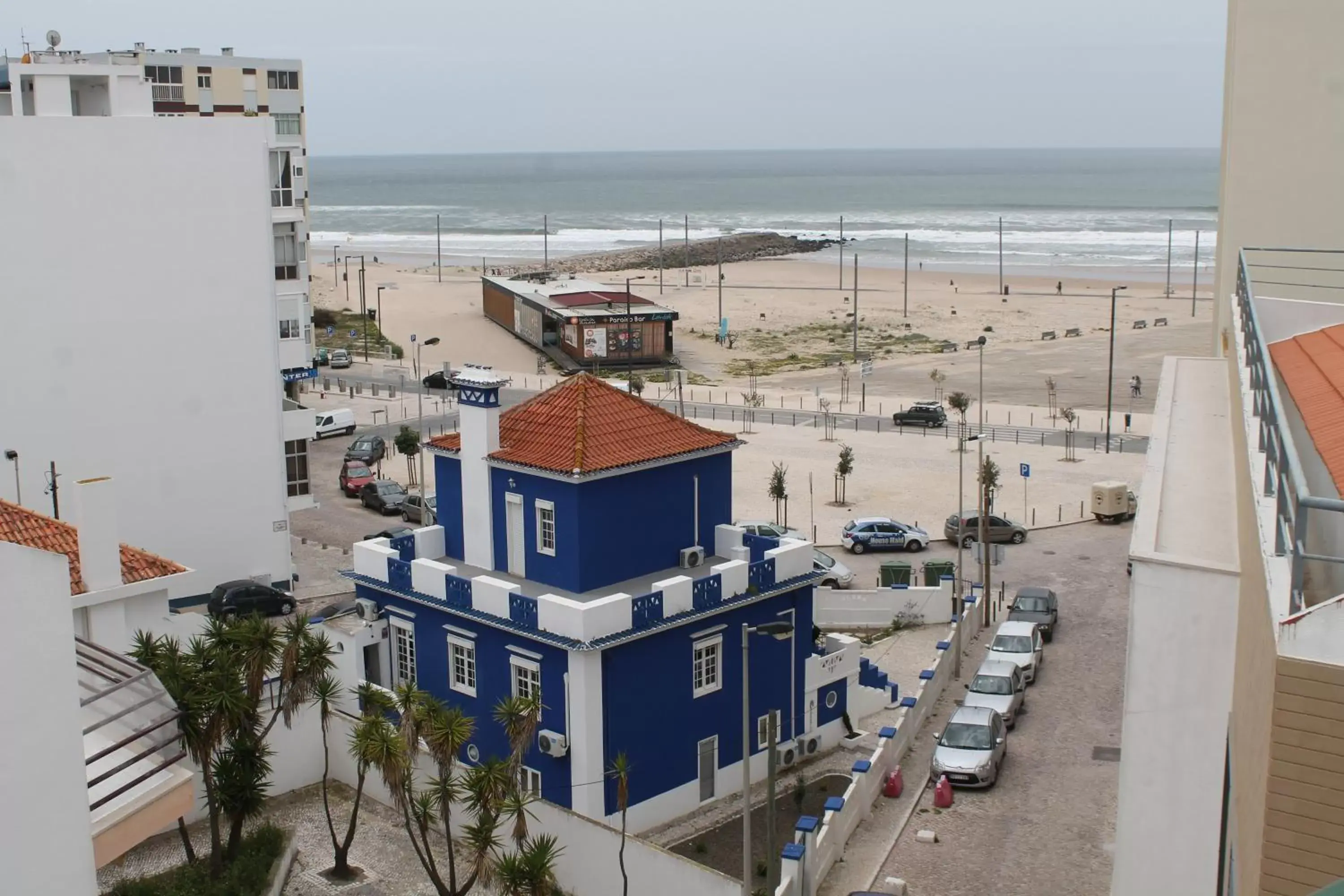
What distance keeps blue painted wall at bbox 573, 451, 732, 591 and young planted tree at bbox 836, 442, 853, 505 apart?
2012cm

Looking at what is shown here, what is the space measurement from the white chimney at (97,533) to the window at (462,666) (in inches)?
239

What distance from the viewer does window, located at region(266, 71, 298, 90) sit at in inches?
3410

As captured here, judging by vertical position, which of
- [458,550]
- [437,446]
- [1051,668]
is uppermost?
[437,446]

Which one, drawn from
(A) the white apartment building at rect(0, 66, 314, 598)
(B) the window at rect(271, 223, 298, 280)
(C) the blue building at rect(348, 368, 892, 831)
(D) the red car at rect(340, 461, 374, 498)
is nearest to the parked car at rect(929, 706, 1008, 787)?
A: (C) the blue building at rect(348, 368, 892, 831)

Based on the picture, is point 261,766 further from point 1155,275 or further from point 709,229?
point 709,229

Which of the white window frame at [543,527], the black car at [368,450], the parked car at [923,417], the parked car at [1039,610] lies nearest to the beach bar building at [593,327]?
the parked car at [923,417]

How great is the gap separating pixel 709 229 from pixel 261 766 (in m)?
181

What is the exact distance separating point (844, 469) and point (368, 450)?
18.2 m

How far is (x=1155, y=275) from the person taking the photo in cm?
12862

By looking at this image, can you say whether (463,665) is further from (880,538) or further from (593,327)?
(593,327)

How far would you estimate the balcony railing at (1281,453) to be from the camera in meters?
9.23

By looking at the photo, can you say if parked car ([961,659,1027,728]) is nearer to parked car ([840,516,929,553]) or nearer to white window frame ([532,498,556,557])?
white window frame ([532,498,556,557])

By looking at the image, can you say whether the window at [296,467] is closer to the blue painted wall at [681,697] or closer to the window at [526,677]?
the window at [526,677]

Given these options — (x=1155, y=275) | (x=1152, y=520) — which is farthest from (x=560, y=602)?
(x=1155, y=275)
